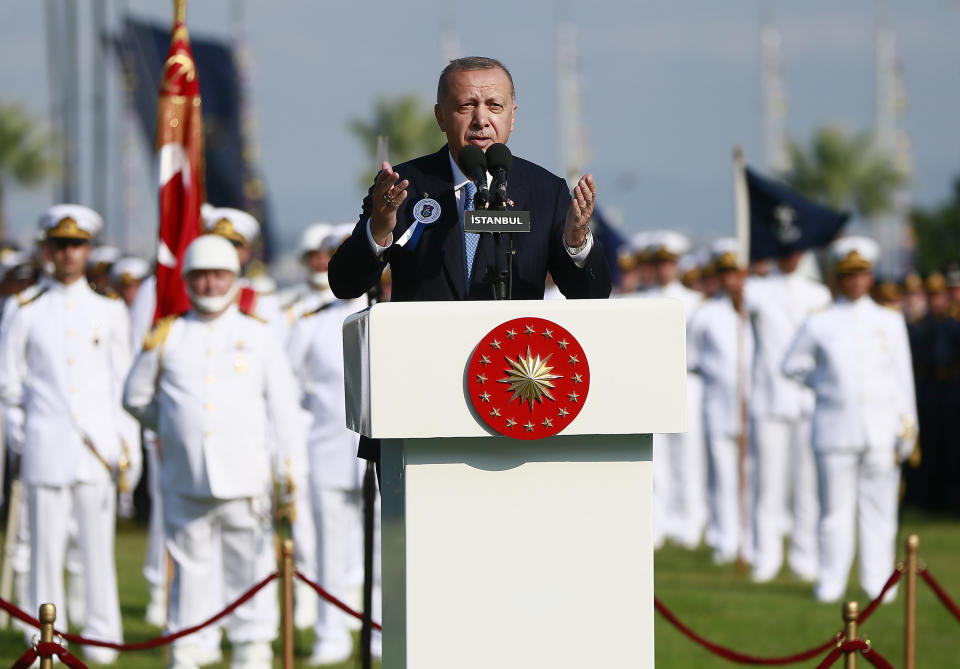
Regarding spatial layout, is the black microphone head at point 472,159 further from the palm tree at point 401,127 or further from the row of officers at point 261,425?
the palm tree at point 401,127

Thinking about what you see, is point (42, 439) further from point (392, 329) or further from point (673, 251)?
point (673, 251)

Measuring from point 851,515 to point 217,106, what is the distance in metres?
11.0

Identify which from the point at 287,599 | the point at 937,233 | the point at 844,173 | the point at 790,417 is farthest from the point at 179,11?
the point at 844,173

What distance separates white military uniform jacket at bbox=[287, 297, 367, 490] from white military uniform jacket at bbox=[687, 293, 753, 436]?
5889mm

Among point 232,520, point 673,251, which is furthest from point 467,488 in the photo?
point 673,251

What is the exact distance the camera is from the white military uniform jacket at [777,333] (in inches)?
568

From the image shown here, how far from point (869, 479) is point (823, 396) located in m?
0.73

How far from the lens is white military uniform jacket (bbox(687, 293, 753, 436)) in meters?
15.7

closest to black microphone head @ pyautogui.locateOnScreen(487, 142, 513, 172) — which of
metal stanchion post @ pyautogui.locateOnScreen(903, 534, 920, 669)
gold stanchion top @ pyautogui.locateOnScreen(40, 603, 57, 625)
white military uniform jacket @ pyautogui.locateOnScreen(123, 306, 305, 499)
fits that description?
gold stanchion top @ pyautogui.locateOnScreen(40, 603, 57, 625)

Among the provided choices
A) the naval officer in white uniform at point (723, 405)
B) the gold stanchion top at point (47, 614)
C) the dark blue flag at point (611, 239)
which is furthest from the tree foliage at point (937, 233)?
the gold stanchion top at point (47, 614)

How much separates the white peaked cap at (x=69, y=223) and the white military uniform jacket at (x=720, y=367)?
7.40 metres

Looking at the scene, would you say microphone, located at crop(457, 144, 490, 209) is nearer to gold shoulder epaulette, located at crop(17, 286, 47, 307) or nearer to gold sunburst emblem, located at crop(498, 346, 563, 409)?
gold sunburst emblem, located at crop(498, 346, 563, 409)

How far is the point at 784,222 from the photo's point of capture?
14531 mm

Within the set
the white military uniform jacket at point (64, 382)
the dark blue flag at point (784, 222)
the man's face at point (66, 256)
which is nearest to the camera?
the white military uniform jacket at point (64, 382)
